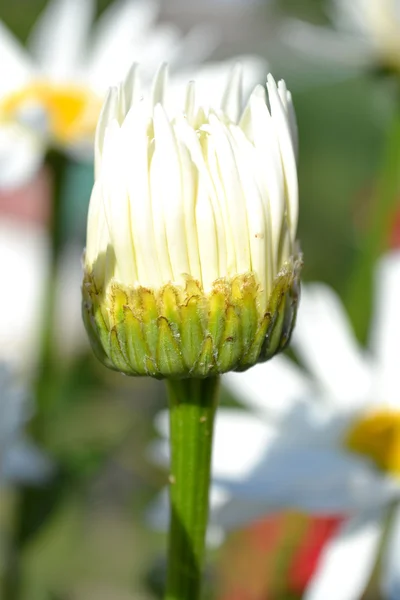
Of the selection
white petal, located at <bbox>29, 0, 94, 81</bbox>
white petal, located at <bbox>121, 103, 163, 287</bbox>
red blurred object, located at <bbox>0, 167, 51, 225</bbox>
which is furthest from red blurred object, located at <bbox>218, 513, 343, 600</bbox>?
red blurred object, located at <bbox>0, 167, 51, 225</bbox>

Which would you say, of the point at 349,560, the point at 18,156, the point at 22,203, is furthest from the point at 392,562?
the point at 22,203

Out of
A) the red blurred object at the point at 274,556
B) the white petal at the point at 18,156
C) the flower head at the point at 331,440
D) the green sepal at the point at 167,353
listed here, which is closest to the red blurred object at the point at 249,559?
the red blurred object at the point at 274,556

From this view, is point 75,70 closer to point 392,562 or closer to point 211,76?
point 211,76

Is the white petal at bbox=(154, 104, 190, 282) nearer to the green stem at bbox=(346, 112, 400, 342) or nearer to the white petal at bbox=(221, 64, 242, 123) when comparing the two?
the white petal at bbox=(221, 64, 242, 123)

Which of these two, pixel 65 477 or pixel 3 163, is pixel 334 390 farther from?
pixel 3 163

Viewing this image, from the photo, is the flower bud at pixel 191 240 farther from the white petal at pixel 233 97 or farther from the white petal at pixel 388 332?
the white petal at pixel 388 332

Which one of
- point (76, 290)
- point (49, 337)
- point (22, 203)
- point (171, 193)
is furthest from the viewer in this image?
point (22, 203)
